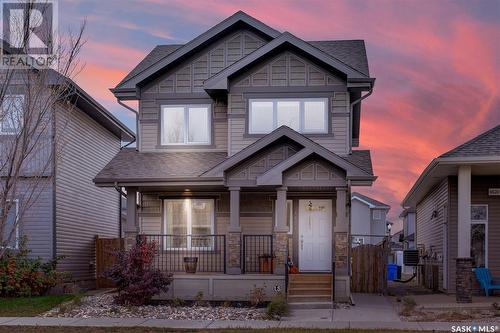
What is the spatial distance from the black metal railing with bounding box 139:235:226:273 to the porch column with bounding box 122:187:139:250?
3.32 feet

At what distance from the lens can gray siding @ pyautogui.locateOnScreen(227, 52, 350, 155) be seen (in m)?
21.2

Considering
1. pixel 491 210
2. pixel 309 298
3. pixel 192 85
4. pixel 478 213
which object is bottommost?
pixel 309 298

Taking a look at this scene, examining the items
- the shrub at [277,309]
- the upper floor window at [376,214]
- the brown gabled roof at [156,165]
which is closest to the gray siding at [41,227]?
the brown gabled roof at [156,165]

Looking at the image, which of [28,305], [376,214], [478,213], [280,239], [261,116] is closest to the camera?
[28,305]

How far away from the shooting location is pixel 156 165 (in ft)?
69.2

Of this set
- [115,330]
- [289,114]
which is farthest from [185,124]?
[115,330]

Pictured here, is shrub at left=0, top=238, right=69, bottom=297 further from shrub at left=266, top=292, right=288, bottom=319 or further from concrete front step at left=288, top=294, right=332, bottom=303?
shrub at left=266, top=292, right=288, bottom=319

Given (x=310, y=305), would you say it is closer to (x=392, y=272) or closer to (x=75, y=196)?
(x=75, y=196)

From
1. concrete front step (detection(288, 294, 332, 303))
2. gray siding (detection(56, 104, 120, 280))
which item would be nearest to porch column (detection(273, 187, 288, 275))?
concrete front step (detection(288, 294, 332, 303))

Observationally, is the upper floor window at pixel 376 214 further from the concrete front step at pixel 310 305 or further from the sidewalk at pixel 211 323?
the sidewalk at pixel 211 323

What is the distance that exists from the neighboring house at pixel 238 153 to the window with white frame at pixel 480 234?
3986 mm

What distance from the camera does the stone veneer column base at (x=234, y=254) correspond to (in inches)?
752

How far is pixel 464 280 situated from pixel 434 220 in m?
8.29

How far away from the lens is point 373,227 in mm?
55438
